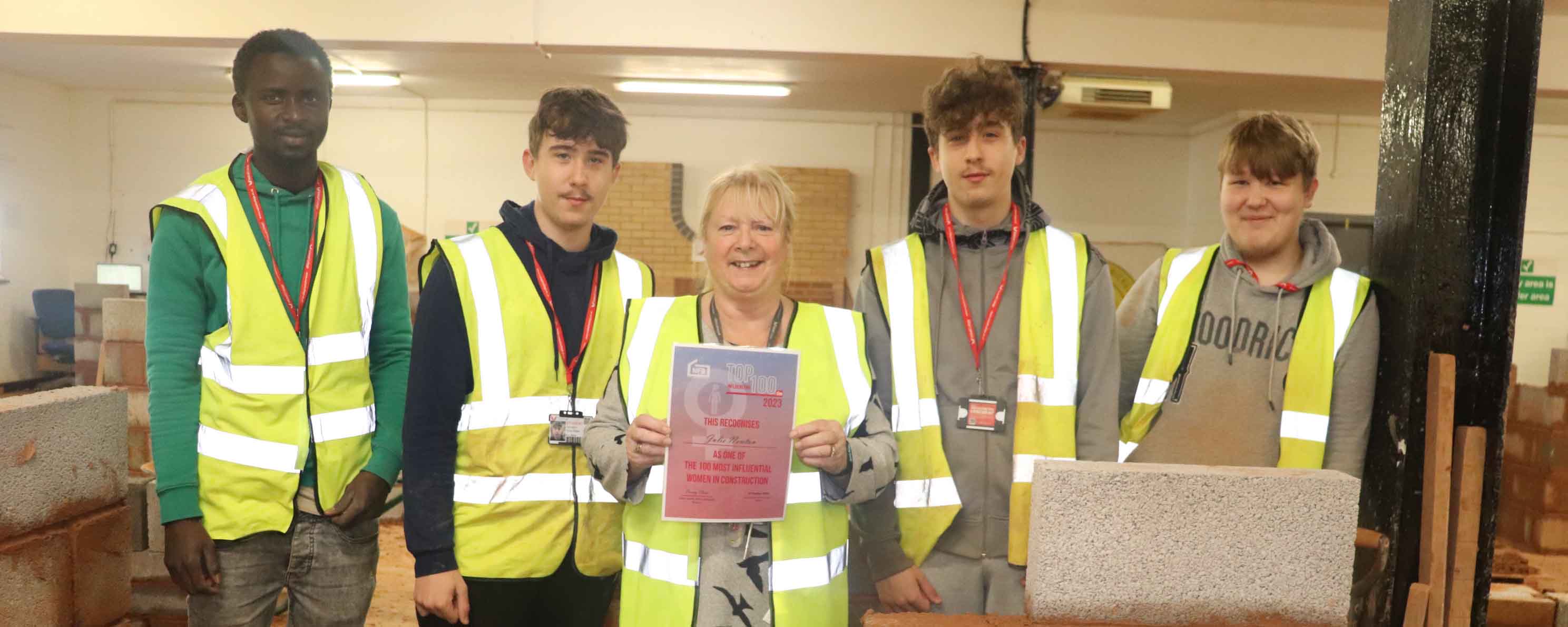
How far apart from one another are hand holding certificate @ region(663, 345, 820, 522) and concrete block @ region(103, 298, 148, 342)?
4540 millimetres

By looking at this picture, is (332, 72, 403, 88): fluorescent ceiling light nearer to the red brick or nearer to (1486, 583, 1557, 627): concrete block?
the red brick

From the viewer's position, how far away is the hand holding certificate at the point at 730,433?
1615 millimetres

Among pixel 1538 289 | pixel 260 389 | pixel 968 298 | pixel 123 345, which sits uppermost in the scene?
pixel 1538 289

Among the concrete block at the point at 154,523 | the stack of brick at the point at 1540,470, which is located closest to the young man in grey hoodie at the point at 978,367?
the concrete block at the point at 154,523

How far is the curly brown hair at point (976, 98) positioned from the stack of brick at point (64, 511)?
213cm

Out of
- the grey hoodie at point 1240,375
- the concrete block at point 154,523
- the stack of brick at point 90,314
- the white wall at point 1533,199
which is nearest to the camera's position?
the grey hoodie at point 1240,375

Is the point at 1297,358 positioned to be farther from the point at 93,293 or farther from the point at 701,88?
the point at 93,293

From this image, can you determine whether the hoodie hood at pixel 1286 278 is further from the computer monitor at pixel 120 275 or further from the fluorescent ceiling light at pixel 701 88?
the computer monitor at pixel 120 275

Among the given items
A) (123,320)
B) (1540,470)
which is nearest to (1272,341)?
(123,320)

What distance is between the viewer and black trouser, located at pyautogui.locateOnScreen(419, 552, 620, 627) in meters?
1.98

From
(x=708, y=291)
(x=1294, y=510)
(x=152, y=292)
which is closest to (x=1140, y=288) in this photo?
(x=1294, y=510)

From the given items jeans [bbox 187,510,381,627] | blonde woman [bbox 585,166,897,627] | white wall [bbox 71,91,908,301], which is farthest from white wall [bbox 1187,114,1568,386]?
jeans [bbox 187,510,381,627]

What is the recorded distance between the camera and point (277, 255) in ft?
6.80

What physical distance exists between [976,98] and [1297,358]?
0.98 metres
